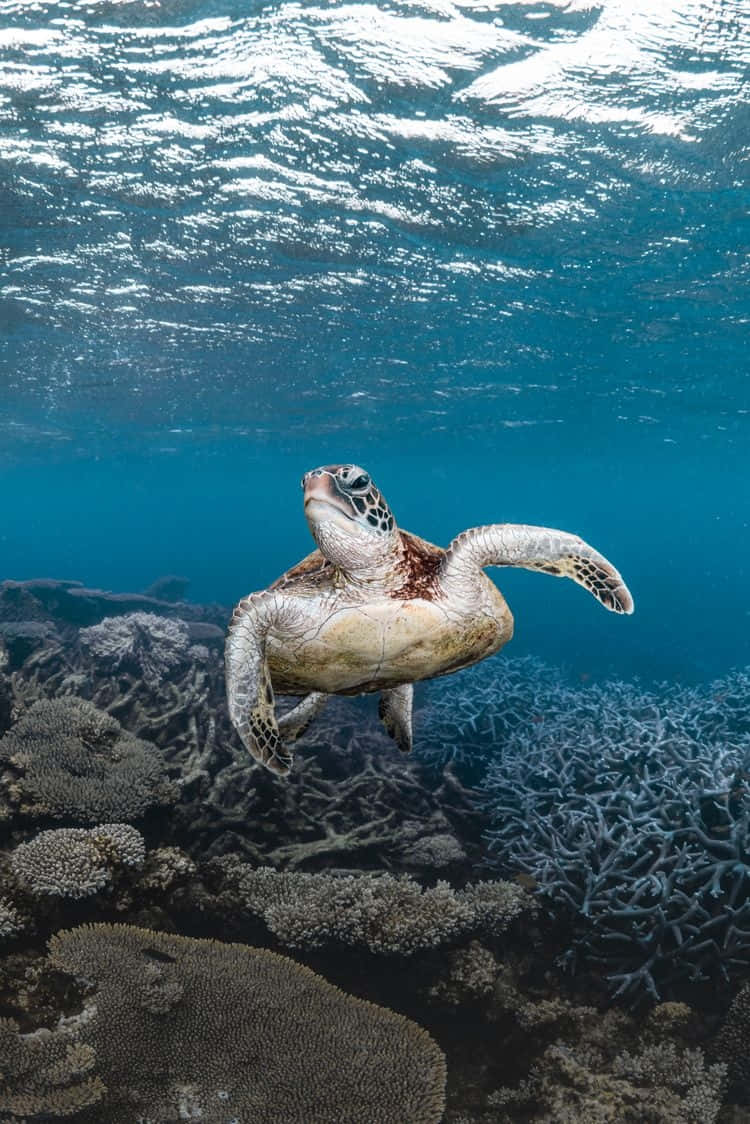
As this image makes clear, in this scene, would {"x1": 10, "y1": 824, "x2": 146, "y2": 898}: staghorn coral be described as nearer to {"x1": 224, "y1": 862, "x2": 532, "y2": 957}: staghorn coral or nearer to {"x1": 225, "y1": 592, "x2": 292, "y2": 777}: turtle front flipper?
{"x1": 224, "y1": 862, "x2": 532, "y2": 957}: staghorn coral

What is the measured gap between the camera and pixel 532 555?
4.16 metres

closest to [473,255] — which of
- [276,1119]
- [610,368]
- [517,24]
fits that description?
[517,24]

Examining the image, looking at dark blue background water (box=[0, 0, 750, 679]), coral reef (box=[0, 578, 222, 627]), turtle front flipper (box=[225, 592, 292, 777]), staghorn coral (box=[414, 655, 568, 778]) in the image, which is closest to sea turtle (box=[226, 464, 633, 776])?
turtle front flipper (box=[225, 592, 292, 777])

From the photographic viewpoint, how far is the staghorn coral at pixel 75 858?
4473 mm

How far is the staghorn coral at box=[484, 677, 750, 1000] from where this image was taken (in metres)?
5.12

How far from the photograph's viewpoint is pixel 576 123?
9547 mm

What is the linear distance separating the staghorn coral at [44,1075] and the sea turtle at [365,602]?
1993mm

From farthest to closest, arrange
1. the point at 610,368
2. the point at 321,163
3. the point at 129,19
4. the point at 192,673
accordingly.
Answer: the point at 610,368
the point at 321,163
the point at 192,673
the point at 129,19

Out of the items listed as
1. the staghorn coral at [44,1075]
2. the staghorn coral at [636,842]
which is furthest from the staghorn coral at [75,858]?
the staghorn coral at [636,842]

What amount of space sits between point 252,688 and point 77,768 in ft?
9.73

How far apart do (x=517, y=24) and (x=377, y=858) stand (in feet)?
31.8

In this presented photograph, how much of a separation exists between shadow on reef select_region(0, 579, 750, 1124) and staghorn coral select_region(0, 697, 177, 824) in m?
0.02

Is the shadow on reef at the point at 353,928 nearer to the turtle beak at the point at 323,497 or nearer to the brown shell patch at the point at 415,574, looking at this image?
the brown shell patch at the point at 415,574

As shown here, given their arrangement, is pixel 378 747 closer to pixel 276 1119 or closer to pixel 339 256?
pixel 276 1119
